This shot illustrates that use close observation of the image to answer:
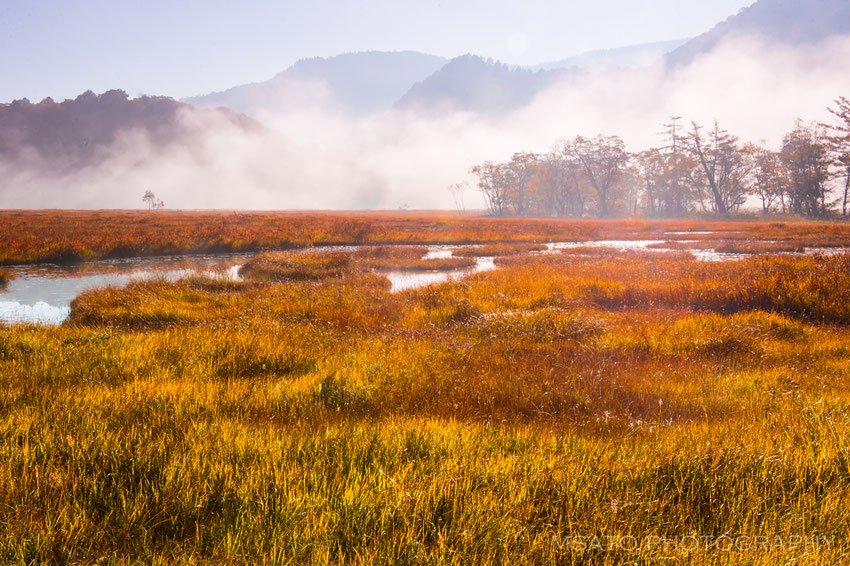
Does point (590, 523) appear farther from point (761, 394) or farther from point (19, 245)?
point (19, 245)

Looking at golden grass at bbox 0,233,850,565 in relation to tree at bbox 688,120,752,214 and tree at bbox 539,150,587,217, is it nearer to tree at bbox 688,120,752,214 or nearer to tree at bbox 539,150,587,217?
tree at bbox 688,120,752,214

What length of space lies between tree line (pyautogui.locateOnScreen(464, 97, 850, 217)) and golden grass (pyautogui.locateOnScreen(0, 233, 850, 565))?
73268mm

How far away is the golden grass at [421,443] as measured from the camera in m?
2.06

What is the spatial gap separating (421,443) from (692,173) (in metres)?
108

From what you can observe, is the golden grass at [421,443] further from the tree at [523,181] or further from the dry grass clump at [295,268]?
the tree at [523,181]

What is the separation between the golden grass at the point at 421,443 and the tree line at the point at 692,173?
240ft

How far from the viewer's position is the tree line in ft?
209

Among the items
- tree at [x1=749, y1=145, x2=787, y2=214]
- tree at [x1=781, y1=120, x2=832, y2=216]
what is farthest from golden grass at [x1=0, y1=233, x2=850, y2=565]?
tree at [x1=749, y1=145, x2=787, y2=214]

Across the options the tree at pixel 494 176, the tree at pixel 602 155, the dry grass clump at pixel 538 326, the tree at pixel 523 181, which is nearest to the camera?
the dry grass clump at pixel 538 326

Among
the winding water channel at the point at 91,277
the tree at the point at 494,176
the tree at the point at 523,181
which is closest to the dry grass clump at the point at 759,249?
the winding water channel at the point at 91,277

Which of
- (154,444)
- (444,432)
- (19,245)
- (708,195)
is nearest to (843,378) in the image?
(444,432)

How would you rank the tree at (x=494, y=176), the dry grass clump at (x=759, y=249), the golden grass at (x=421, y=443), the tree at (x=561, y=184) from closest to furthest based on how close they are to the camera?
the golden grass at (x=421, y=443) < the dry grass clump at (x=759, y=249) < the tree at (x=561, y=184) < the tree at (x=494, y=176)

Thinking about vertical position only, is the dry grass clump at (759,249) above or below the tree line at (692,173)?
below

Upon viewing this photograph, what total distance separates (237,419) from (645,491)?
3.25 metres
